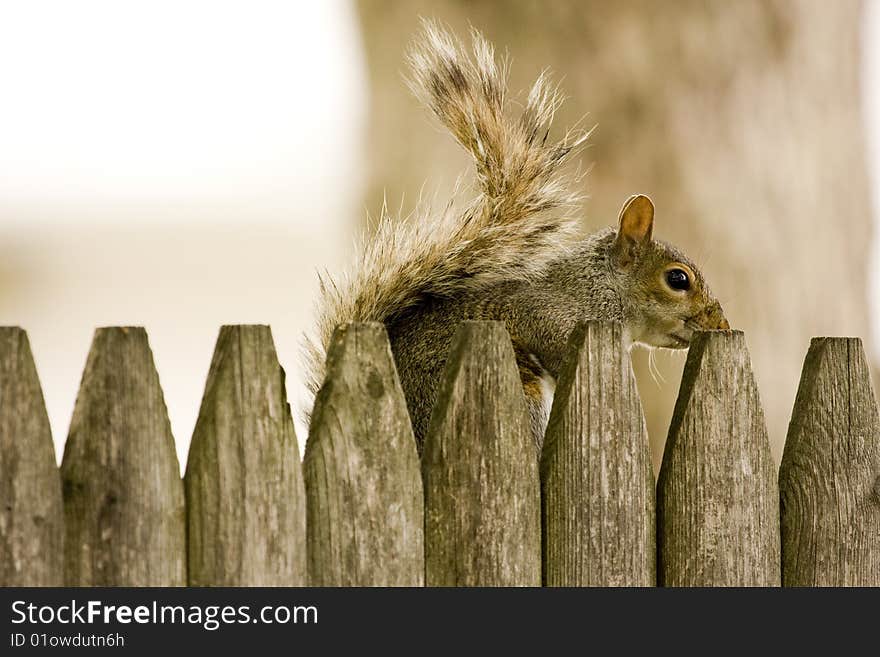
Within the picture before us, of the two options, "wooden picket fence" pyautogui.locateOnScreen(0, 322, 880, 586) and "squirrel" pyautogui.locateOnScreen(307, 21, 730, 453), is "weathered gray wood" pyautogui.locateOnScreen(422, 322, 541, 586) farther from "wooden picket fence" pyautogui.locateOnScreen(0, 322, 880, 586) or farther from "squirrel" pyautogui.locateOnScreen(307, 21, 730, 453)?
"squirrel" pyautogui.locateOnScreen(307, 21, 730, 453)

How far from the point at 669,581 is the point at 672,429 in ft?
0.54

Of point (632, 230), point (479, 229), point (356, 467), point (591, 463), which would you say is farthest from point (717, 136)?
point (356, 467)

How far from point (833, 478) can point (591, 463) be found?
1.02 feet

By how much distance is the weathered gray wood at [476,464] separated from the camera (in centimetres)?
101

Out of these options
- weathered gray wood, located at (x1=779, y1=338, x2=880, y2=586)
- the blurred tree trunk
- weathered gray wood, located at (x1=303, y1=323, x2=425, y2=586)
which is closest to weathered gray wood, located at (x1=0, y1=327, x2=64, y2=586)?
weathered gray wood, located at (x1=303, y1=323, x2=425, y2=586)

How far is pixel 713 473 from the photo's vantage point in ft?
3.62

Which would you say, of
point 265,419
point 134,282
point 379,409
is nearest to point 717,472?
point 379,409

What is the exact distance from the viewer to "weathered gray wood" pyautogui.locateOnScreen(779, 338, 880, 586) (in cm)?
115

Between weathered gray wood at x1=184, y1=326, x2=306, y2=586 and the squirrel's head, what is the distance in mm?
887

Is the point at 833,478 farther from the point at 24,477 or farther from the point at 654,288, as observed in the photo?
the point at 24,477

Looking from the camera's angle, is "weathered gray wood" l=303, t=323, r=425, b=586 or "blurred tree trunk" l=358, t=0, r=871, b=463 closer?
"weathered gray wood" l=303, t=323, r=425, b=586
